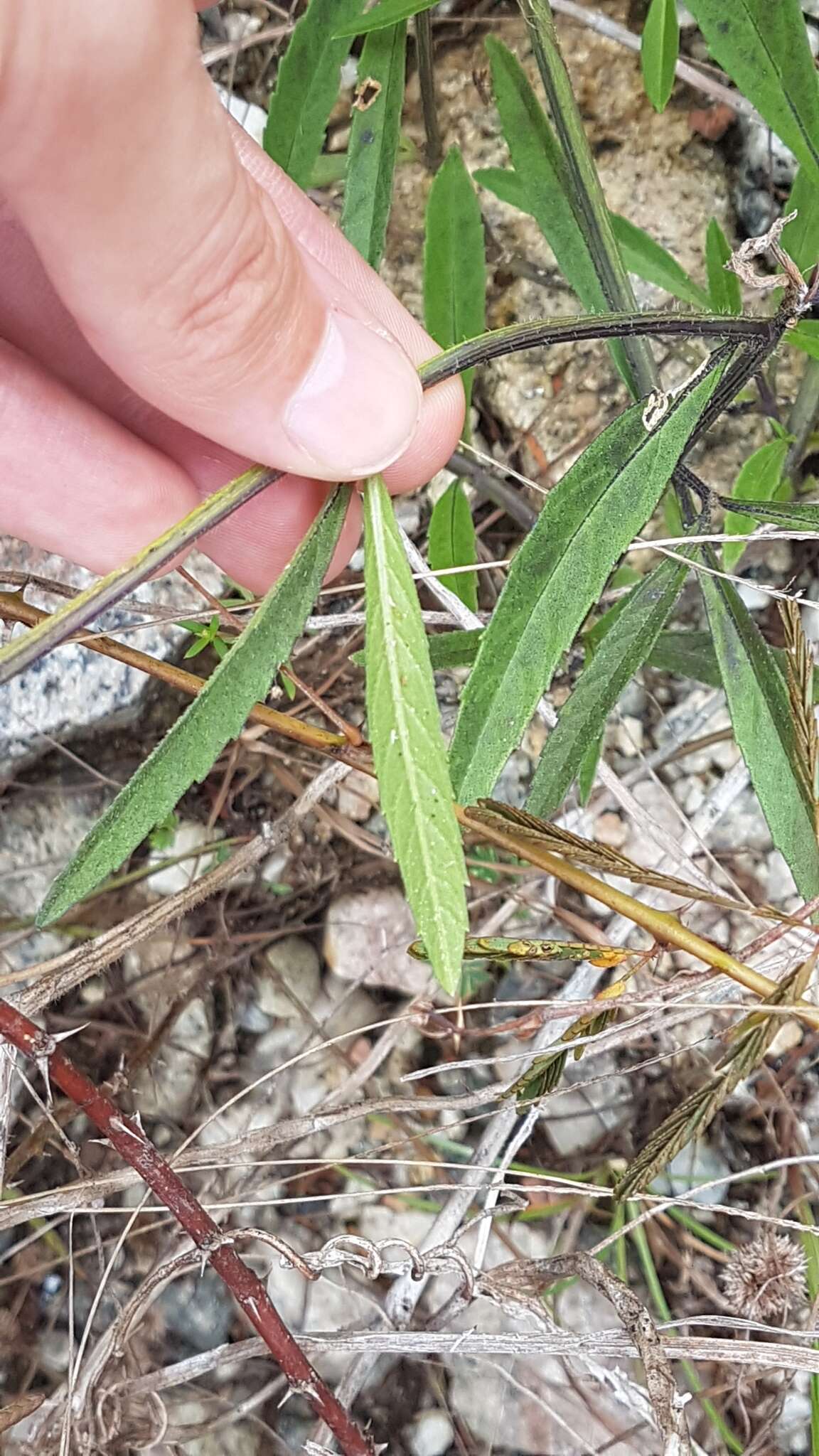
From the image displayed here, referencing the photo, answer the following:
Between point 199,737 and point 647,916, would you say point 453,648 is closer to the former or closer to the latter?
point 647,916

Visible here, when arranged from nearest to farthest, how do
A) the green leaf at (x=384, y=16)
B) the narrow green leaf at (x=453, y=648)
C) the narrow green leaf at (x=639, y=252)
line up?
the green leaf at (x=384, y=16)
the narrow green leaf at (x=453, y=648)
the narrow green leaf at (x=639, y=252)

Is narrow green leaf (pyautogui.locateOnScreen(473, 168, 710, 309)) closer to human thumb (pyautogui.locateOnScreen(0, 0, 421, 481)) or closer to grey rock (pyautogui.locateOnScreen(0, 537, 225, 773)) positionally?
human thumb (pyautogui.locateOnScreen(0, 0, 421, 481))

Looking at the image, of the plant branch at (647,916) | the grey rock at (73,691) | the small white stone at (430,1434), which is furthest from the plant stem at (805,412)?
the small white stone at (430,1434)

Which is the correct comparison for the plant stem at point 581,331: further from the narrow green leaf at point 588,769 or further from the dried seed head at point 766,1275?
the dried seed head at point 766,1275

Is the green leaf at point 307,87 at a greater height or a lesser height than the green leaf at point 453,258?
greater

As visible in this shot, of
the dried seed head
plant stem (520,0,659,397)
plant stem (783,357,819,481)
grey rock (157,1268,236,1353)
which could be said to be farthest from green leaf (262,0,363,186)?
grey rock (157,1268,236,1353)

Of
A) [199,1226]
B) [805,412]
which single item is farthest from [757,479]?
[199,1226]
